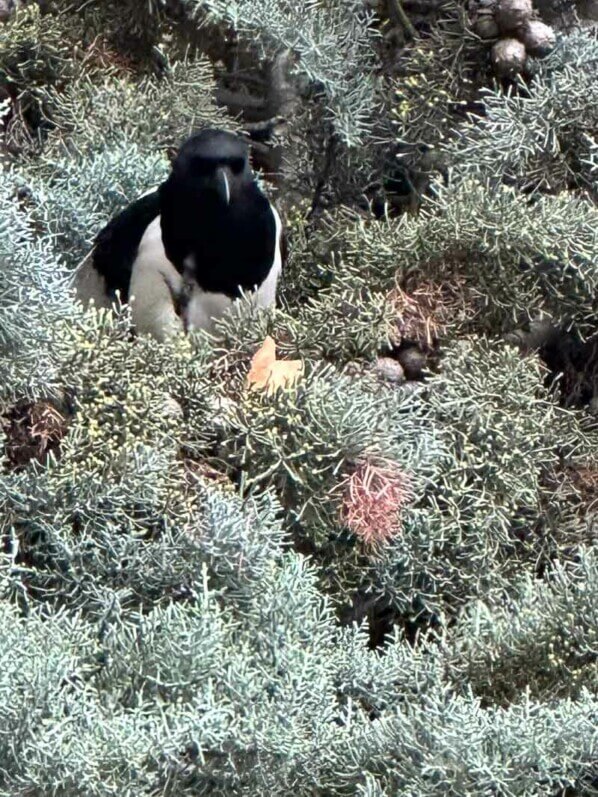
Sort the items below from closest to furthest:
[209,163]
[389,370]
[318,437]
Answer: [318,437] → [389,370] → [209,163]

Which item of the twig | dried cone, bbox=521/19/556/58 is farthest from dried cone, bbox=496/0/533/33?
the twig

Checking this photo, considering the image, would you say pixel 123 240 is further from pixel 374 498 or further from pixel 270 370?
pixel 374 498

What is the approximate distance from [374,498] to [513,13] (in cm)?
61

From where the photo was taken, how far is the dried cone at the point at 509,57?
171cm

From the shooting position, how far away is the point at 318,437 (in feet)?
4.43

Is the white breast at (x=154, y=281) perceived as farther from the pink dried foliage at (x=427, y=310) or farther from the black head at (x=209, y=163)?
the pink dried foliage at (x=427, y=310)

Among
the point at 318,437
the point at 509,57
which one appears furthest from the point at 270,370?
the point at 509,57

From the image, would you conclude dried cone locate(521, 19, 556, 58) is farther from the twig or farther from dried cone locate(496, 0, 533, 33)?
the twig

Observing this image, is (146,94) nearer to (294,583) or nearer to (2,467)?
(2,467)

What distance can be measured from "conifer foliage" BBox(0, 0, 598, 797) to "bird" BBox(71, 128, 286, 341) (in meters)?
0.04

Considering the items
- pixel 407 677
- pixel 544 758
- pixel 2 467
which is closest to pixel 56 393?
pixel 2 467

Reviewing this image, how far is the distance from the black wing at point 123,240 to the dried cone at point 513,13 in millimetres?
396

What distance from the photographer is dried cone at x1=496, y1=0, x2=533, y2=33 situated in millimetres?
1697

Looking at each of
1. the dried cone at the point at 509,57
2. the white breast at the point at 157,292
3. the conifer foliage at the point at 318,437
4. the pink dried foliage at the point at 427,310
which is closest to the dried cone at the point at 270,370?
the conifer foliage at the point at 318,437
